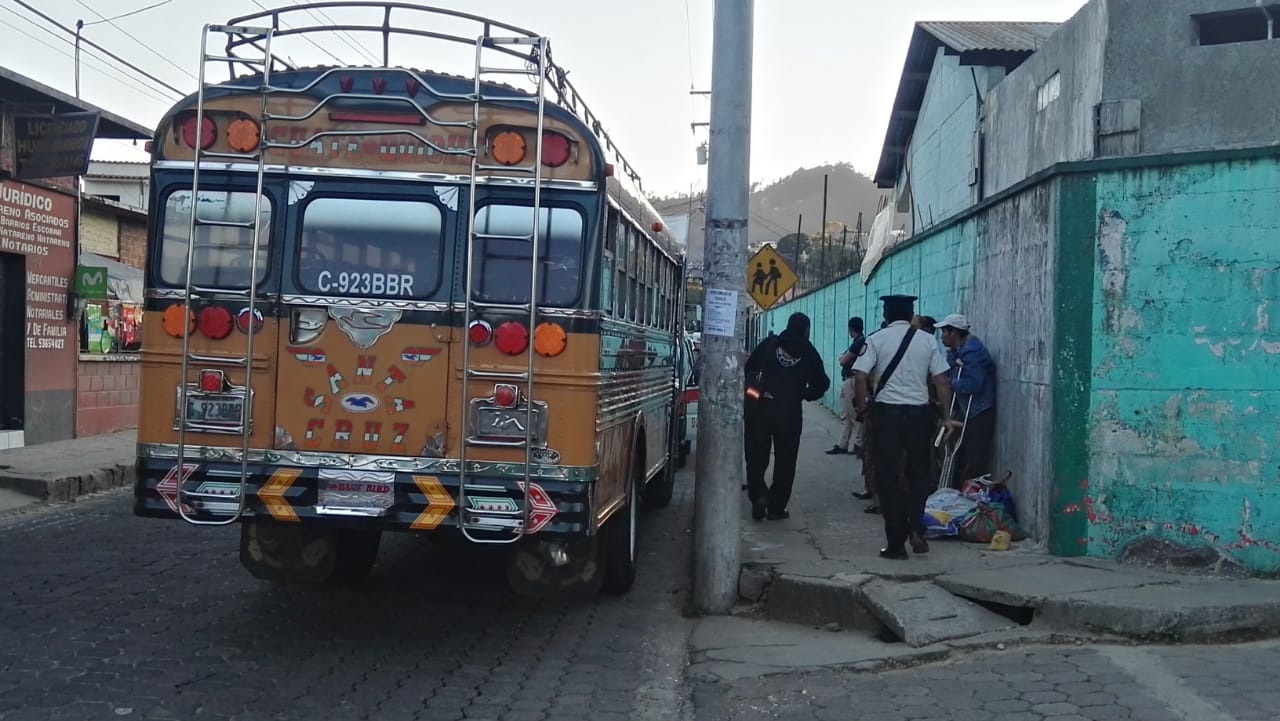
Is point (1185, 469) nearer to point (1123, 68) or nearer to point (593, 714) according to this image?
point (593, 714)

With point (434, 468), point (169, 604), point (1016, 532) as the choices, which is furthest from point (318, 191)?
point (1016, 532)

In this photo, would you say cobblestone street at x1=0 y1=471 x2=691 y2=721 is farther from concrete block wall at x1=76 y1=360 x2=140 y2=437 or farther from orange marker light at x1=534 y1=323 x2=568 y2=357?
concrete block wall at x1=76 y1=360 x2=140 y2=437

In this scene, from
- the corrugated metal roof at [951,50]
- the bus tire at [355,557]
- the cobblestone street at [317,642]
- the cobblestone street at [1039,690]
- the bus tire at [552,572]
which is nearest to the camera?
the cobblestone street at [1039,690]

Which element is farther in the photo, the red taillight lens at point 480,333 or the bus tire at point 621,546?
the bus tire at point 621,546

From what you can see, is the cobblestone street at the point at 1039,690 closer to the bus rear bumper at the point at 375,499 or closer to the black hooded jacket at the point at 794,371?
the bus rear bumper at the point at 375,499

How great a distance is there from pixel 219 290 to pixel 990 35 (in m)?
20.9

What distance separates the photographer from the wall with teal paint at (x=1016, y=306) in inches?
308

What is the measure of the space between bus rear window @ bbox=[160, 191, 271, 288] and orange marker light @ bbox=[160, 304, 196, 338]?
14 centimetres

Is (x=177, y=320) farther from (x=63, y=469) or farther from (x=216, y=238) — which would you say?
(x=63, y=469)

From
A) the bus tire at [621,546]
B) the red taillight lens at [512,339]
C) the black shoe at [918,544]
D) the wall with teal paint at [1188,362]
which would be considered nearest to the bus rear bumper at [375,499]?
the red taillight lens at [512,339]

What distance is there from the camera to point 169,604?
724cm

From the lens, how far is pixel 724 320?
737cm

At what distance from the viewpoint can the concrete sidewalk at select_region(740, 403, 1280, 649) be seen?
6293 millimetres

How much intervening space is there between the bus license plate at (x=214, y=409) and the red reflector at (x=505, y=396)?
1299 mm
